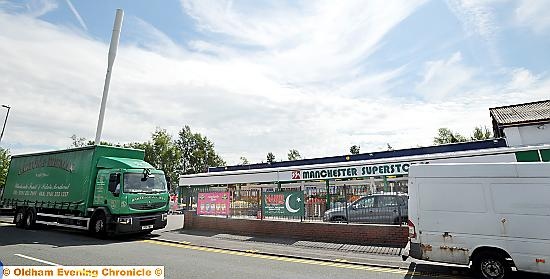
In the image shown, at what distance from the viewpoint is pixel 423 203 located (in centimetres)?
732

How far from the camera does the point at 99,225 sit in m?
13.0

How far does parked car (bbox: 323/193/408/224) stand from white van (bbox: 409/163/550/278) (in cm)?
416

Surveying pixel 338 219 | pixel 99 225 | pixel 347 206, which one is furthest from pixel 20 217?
pixel 347 206

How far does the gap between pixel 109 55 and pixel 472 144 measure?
28.3 m

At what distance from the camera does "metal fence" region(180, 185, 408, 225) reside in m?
11.6

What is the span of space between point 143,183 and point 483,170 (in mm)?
12036

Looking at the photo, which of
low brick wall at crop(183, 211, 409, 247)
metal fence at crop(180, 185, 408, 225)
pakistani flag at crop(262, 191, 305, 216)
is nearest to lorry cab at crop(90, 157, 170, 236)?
low brick wall at crop(183, 211, 409, 247)

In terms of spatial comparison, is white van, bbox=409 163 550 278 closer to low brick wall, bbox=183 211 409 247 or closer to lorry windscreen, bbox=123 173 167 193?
low brick wall, bbox=183 211 409 247

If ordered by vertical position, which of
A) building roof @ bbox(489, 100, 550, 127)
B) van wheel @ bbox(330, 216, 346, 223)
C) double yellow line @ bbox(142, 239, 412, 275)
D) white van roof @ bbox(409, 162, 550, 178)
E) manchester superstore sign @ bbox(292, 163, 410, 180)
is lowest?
double yellow line @ bbox(142, 239, 412, 275)

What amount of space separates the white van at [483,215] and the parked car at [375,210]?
4.16 metres

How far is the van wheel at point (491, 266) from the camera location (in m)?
6.43

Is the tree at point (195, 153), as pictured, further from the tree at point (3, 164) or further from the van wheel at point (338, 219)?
the van wheel at point (338, 219)

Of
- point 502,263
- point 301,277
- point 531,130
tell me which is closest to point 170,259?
point 301,277

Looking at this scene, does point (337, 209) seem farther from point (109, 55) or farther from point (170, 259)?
point (109, 55)
